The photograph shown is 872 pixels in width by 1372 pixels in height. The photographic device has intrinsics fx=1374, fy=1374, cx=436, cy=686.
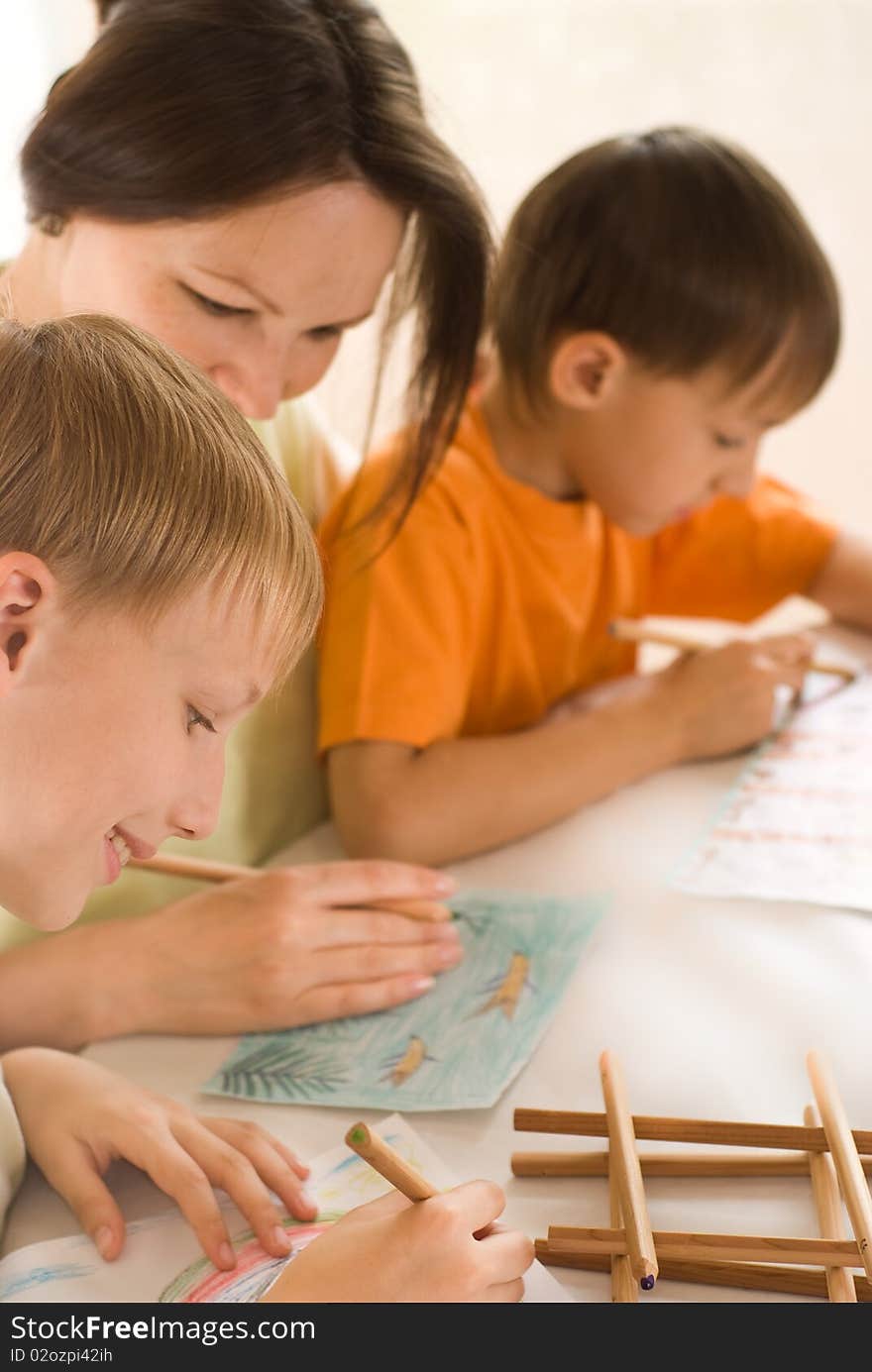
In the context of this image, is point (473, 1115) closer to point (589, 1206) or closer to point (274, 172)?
point (589, 1206)

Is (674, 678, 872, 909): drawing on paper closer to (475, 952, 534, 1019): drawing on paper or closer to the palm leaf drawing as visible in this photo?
(475, 952, 534, 1019): drawing on paper

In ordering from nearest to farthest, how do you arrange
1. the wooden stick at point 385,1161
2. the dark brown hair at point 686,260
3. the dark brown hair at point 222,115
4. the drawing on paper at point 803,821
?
the wooden stick at point 385,1161
the dark brown hair at point 222,115
the drawing on paper at point 803,821
the dark brown hair at point 686,260

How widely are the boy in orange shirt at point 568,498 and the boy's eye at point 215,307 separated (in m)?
0.22

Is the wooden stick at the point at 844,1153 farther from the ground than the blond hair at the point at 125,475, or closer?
closer

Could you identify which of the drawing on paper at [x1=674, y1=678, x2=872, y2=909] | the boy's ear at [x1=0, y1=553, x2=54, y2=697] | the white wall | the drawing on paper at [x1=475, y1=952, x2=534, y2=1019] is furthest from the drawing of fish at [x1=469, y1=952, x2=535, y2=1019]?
the white wall

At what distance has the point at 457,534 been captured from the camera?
912 millimetres

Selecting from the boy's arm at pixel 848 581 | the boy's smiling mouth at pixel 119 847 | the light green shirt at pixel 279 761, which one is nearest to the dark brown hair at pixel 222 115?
the light green shirt at pixel 279 761

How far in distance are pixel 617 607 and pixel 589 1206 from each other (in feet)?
2.07

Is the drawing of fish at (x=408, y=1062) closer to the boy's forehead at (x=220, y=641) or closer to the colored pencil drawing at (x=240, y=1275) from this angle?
the colored pencil drawing at (x=240, y=1275)

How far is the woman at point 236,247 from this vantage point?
63cm

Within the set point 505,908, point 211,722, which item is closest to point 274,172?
point 211,722

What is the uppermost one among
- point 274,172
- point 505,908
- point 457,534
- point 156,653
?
point 274,172

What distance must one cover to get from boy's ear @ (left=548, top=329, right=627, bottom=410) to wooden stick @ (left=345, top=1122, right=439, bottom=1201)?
59 cm

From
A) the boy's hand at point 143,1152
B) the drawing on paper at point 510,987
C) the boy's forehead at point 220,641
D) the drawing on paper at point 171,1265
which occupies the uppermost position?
the boy's forehead at point 220,641
